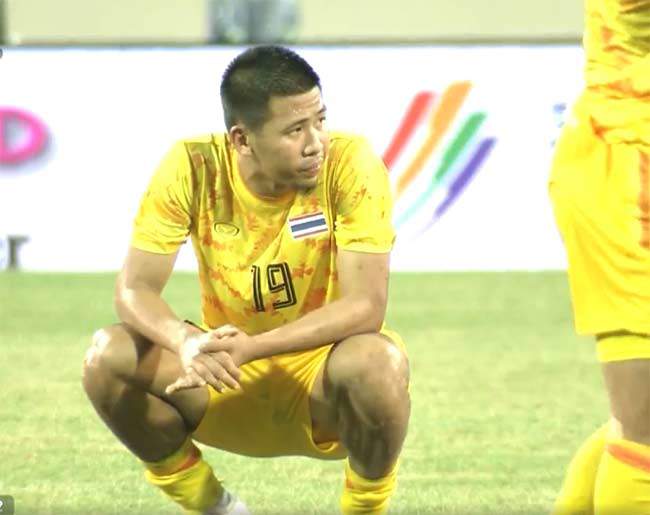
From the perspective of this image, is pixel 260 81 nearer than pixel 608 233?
No

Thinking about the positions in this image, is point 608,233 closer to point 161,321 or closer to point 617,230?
point 617,230

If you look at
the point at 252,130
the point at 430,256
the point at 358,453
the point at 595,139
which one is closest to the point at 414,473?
the point at 358,453

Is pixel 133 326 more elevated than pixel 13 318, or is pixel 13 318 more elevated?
pixel 133 326

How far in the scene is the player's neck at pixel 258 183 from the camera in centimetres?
437

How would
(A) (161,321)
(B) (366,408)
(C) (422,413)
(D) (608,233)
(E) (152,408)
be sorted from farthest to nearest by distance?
(C) (422,413) < (E) (152,408) < (A) (161,321) < (B) (366,408) < (D) (608,233)

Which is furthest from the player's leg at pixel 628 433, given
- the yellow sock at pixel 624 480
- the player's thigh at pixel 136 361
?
the player's thigh at pixel 136 361

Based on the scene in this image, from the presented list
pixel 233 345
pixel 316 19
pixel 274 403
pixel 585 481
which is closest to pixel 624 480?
pixel 585 481

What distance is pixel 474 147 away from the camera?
10852 millimetres

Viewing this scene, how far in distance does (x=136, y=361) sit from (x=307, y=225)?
554mm

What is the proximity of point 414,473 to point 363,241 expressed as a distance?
3.96 ft

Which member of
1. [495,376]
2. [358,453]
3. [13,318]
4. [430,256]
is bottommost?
[430,256]

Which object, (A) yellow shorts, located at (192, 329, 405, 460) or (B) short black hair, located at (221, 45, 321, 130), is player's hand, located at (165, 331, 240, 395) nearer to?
(A) yellow shorts, located at (192, 329, 405, 460)

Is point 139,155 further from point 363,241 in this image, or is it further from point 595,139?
point 595,139

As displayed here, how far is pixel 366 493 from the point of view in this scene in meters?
4.27
